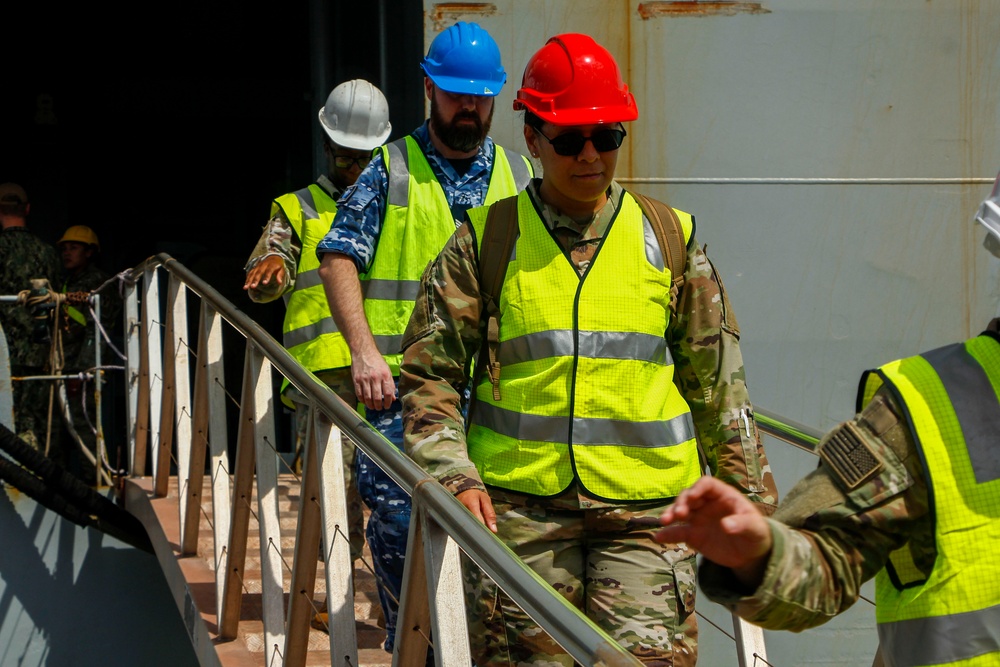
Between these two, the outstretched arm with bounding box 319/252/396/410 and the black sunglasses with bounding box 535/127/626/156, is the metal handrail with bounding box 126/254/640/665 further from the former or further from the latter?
the black sunglasses with bounding box 535/127/626/156

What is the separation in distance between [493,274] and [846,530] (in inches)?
48.6

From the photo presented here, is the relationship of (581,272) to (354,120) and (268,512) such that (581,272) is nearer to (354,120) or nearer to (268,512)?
(268,512)

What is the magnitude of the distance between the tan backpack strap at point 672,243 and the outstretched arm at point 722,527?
1.23 metres

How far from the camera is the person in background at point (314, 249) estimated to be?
13.0 feet

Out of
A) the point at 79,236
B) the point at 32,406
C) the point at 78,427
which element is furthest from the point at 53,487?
the point at 79,236

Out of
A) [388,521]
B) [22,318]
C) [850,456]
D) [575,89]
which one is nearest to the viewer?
[850,456]

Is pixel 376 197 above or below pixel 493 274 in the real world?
above

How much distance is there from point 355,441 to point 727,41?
3.26 metres

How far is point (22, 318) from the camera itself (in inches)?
306

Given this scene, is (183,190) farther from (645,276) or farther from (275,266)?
(645,276)

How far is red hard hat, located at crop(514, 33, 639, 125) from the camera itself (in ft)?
8.38

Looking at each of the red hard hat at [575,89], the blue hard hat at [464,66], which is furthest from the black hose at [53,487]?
the red hard hat at [575,89]

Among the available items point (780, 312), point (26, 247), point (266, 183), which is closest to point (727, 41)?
point (780, 312)

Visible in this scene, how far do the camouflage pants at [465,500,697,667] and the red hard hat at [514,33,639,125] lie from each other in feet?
2.54
